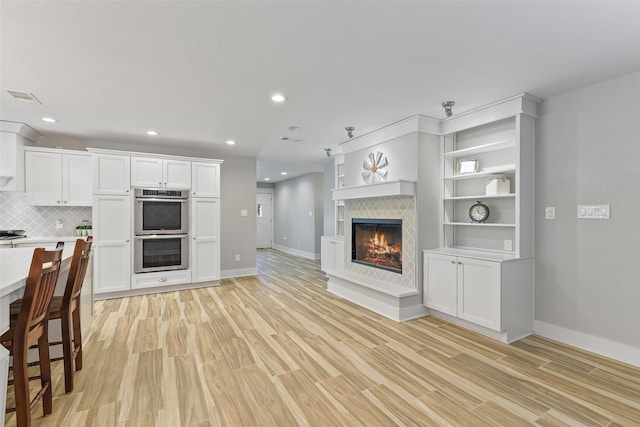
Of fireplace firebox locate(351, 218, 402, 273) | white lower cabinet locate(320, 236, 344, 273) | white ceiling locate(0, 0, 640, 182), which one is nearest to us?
white ceiling locate(0, 0, 640, 182)

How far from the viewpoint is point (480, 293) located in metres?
3.08

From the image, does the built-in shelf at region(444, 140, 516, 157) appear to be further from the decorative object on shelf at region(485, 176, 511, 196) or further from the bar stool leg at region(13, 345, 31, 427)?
the bar stool leg at region(13, 345, 31, 427)

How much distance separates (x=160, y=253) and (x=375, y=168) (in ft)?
11.9

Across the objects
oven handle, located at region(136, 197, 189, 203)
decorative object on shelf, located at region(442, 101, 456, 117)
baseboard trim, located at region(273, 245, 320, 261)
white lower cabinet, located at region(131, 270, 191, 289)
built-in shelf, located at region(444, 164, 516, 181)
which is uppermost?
decorative object on shelf, located at region(442, 101, 456, 117)

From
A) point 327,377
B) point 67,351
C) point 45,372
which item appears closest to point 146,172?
point 67,351

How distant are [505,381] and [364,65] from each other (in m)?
2.68

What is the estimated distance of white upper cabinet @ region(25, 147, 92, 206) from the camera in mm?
4238

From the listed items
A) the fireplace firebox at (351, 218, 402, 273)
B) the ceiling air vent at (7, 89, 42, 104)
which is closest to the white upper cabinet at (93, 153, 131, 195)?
the ceiling air vent at (7, 89, 42, 104)

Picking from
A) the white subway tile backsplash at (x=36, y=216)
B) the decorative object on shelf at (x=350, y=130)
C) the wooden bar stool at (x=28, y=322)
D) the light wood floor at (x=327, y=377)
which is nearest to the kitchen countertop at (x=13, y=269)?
the wooden bar stool at (x=28, y=322)

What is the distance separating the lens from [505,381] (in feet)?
7.45

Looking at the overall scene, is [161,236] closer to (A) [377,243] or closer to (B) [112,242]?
(B) [112,242]

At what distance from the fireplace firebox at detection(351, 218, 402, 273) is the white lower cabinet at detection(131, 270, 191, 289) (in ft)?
9.17

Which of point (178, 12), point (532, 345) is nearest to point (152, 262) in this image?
point (178, 12)

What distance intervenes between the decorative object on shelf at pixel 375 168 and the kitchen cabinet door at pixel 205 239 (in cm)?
259
